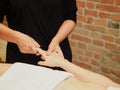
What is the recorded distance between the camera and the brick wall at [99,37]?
8.11 feet

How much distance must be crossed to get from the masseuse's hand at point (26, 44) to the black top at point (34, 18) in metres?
0.08

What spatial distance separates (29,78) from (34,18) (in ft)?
1.65

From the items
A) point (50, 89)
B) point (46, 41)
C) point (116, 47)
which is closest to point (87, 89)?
point (50, 89)

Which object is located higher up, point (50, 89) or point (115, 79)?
point (50, 89)

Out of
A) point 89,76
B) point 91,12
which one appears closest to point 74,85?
point 89,76

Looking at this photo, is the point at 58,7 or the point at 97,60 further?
the point at 97,60

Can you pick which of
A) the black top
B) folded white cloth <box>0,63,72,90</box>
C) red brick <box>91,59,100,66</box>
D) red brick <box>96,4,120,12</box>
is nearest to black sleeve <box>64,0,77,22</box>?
the black top

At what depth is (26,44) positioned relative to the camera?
164 cm

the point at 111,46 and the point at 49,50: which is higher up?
the point at 49,50

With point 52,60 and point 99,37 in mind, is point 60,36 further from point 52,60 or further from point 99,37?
point 99,37

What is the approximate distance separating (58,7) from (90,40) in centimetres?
101

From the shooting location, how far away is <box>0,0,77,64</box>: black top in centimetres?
168

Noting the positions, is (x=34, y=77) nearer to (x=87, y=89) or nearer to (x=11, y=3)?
(x=87, y=89)

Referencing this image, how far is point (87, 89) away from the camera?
Answer: 4.17ft
